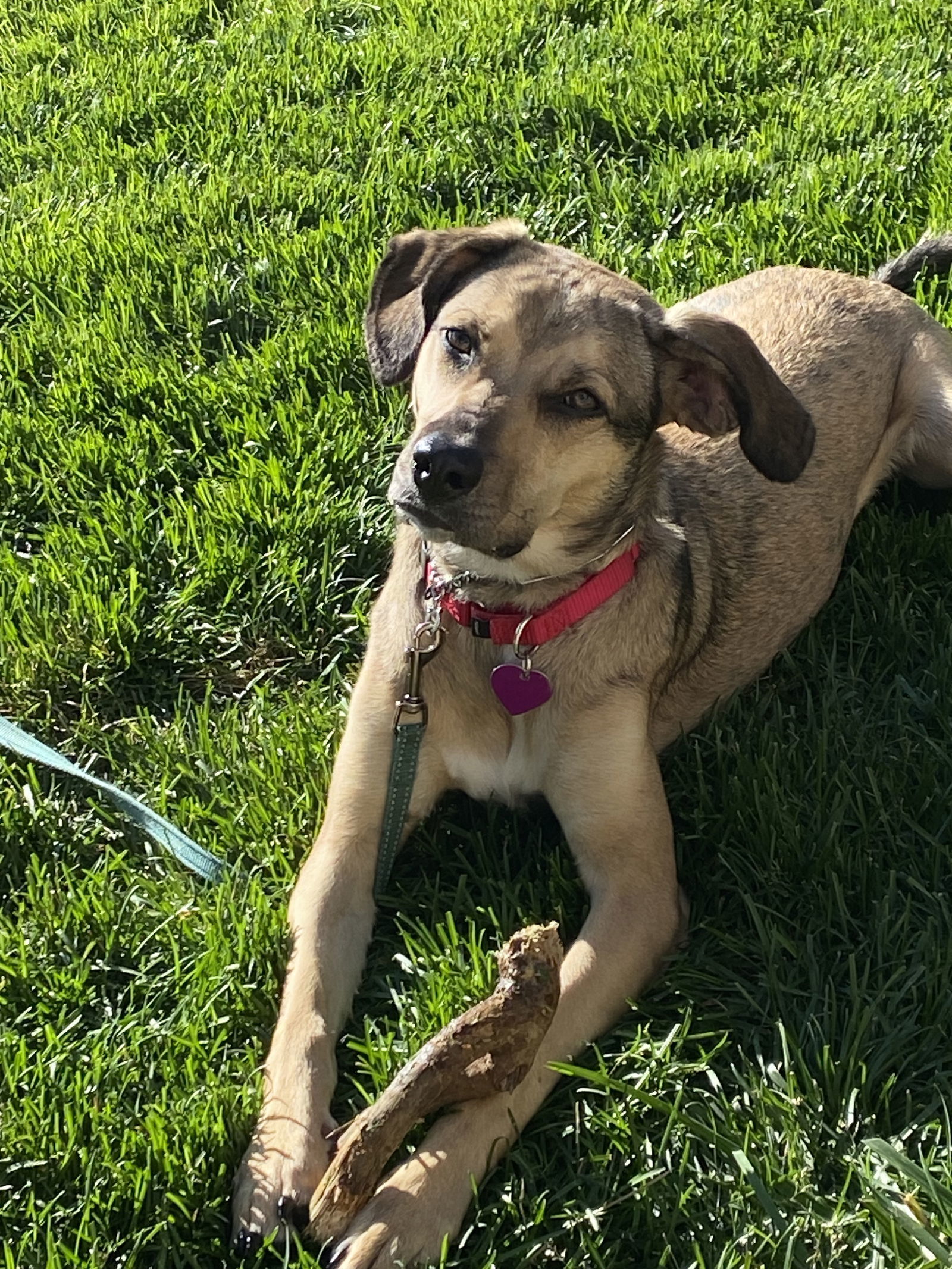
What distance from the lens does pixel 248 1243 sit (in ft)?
8.06

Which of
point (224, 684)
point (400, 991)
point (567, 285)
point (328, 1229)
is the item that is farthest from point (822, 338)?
point (328, 1229)

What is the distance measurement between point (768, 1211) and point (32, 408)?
364 centimetres

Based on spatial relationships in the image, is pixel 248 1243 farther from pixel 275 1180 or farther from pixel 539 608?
pixel 539 608

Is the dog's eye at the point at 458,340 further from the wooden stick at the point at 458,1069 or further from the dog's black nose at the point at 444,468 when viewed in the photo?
the wooden stick at the point at 458,1069

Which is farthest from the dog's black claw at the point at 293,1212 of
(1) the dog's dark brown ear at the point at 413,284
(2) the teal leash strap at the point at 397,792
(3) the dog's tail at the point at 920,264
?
(3) the dog's tail at the point at 920,264

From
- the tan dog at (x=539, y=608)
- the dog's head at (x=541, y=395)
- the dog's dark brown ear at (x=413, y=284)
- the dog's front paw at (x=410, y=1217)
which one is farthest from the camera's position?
the dog's dark brown ear at (x=413, y=284)

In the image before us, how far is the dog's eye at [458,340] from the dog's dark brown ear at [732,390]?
18.7 inches

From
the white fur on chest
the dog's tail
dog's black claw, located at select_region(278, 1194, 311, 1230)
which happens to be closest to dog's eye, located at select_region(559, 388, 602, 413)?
the white fur on chest

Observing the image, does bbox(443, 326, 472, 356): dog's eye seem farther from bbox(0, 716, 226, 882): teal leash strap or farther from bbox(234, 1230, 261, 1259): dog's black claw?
bbox(234, 1230, 261, 1259): dog's black claw

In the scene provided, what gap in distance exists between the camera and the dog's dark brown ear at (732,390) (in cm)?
309

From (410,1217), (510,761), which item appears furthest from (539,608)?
(410,1217)

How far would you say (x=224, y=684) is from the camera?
12.7ft

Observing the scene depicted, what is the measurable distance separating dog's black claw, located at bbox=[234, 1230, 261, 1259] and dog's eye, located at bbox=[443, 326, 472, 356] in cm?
198

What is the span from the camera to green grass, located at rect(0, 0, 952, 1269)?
8.39 feet
